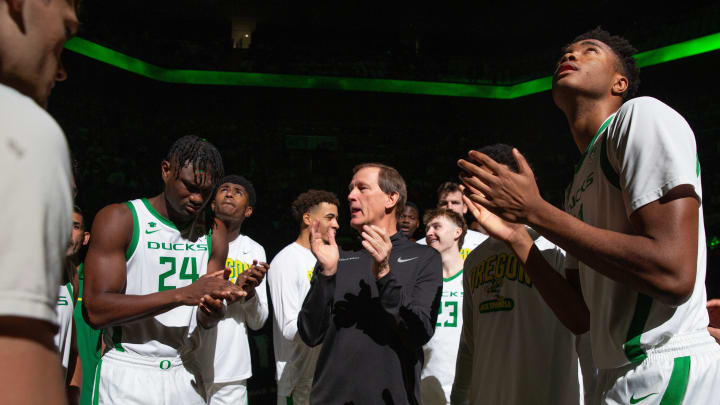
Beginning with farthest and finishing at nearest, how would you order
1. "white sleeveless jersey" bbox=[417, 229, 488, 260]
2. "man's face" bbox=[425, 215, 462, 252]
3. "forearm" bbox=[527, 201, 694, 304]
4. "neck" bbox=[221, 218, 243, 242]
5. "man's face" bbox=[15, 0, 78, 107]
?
"neck" bbox=[221, 218, 243, 242], "white sleeveless jersey" bbox=[417, 229, 488, 260], "man's face" bbox=[425, 215, 462, 252], "forearm" bbox=[527, 201, 694, 304], "man's face" bbox=[15, 0, 78, 107]

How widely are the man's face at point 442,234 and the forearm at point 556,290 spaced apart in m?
2.49

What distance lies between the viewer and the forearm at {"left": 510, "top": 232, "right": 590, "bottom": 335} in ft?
7.16

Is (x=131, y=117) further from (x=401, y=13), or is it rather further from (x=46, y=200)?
(x=46, y=200)

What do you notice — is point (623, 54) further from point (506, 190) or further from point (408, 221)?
point (408, 221)

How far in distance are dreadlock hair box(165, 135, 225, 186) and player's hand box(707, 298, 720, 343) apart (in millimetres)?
2458

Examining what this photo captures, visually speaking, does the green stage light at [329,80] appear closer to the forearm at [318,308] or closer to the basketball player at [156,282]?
the basketball player at [156,282]

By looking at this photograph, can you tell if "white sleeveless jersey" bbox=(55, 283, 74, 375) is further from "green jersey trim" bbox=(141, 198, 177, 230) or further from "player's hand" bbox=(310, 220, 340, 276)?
"player's hand" bbox=(310, 220, 340, 276)

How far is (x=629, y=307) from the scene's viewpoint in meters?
1.75

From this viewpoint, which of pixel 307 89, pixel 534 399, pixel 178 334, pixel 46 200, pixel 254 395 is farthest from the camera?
pixel 307 89

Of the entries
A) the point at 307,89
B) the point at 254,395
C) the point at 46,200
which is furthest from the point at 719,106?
the point at 46,200

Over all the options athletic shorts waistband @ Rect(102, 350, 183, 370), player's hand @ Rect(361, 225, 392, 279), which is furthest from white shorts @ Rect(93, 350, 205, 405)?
player's hand @ Rect(361, 225, 392, 279)

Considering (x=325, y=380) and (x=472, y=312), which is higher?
(x=472, y=312)

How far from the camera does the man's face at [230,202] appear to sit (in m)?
5.62

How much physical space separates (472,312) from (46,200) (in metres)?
2.52
